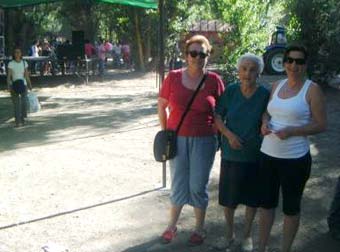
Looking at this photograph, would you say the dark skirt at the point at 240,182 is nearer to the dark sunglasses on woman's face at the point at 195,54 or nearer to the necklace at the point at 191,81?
the necklace at the point at 191,81

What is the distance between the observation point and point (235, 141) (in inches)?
163

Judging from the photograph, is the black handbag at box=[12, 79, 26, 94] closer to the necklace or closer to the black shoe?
the necklace

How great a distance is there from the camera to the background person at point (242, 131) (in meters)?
4.16

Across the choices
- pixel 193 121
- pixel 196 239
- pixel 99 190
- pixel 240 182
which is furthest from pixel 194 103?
pixel 99 190

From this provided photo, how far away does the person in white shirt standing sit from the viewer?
35.7ft

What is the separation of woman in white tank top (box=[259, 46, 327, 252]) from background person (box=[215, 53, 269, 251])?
0.15 m

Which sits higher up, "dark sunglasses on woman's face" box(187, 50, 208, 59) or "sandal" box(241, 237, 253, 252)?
"dark sunglasses on woman's face" box(187, 50, 208, 59)

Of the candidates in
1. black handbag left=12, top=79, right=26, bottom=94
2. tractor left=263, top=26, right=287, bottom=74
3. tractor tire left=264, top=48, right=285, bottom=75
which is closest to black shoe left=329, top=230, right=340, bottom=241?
black handbag left=12, top=79, right=26, bottom=94

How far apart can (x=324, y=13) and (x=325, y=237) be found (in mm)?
11261

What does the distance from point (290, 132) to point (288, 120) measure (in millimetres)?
95

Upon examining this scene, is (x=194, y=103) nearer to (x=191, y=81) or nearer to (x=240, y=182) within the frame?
(x=191, y=81)

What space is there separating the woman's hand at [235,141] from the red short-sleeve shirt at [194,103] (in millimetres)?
327

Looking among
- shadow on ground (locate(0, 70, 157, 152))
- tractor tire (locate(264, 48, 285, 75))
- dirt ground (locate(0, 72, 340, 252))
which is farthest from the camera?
tractor tire (locate(264, 48, 285, 75))

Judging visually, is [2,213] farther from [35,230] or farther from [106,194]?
[106,194]
